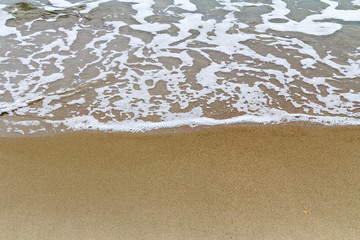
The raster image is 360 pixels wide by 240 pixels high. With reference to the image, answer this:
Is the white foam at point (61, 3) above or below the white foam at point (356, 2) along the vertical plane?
below

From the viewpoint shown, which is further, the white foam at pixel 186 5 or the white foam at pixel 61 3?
the white foam at pixel 61 3

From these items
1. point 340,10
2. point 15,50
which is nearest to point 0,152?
point 15,50

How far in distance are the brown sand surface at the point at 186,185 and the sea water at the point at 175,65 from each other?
32 centimetres

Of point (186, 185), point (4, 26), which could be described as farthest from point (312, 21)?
point (4, 26)

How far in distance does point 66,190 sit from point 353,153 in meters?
2.62

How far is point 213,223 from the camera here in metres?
2.51

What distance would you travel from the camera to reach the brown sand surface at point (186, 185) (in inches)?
97.8

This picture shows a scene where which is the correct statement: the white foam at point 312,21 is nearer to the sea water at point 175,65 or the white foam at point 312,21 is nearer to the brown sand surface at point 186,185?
the sea water at point 175,65

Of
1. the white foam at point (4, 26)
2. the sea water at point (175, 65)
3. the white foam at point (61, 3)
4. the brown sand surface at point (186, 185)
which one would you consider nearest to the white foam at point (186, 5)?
the sea water at point (175, 65)

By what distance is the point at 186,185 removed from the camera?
2850 mm

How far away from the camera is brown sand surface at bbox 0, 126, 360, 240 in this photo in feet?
8.15

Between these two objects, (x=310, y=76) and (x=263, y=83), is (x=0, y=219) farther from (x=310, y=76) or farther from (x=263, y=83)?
(x=310, y=76)

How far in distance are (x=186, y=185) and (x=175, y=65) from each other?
2432 mm

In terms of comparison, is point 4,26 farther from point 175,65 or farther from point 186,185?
point 186,185
